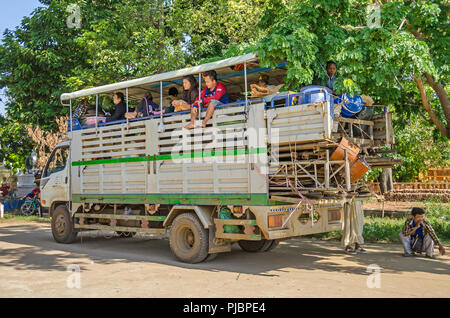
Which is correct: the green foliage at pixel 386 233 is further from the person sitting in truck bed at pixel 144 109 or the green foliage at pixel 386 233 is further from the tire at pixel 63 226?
the tire at pixel 63 226

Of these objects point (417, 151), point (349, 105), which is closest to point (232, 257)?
point (349, 105)

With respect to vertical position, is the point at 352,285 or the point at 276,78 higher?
the point at 276,78

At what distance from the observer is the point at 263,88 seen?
709 cm

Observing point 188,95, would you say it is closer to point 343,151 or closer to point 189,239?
point 189,239

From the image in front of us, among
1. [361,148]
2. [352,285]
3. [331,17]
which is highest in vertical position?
[331,17]

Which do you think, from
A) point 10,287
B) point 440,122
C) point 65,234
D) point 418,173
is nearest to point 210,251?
point 10,287

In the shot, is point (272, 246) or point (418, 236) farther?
point (272, 246)

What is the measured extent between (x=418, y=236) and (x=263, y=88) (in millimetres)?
3815

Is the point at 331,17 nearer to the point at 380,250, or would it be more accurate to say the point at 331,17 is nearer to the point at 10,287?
the point at 380,250

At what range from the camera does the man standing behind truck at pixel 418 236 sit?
25.3 ft

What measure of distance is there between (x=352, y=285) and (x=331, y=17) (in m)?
5.04

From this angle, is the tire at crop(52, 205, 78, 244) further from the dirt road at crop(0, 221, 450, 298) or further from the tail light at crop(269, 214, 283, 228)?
the tail light at crop(269, 214, 283, 228)

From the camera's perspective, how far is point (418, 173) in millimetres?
21250

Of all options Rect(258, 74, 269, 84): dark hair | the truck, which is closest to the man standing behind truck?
the truck
